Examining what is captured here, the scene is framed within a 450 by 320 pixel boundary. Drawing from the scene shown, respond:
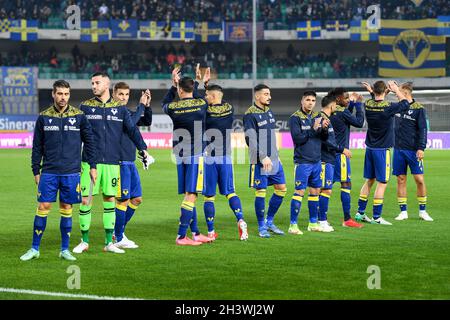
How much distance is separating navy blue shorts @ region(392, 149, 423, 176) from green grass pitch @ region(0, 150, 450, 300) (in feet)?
2.87

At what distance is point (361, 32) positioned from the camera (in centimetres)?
5709

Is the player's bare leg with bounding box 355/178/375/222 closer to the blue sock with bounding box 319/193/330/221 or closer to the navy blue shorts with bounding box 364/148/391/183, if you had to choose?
the navy blue shorts with bounding box 364/148/391/183

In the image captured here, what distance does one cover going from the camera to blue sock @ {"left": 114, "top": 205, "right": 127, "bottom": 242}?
37.7ft

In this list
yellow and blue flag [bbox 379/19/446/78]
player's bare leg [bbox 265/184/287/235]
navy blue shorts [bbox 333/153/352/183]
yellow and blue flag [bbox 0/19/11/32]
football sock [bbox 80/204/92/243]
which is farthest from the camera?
yellow and blue flag [bbox 0/19/11/32]

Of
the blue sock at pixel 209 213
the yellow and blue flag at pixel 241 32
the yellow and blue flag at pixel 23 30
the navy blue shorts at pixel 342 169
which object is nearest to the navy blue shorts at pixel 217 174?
the blue sock at pixel 209 213

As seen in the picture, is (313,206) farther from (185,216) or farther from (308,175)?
(185,216)

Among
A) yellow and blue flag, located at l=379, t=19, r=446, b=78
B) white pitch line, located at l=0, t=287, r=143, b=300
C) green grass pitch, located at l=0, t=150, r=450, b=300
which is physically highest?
yellow and blue flag, located at l=379, t=19, r=446, b=78

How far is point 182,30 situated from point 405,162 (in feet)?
150

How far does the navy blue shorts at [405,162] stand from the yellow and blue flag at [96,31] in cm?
4544

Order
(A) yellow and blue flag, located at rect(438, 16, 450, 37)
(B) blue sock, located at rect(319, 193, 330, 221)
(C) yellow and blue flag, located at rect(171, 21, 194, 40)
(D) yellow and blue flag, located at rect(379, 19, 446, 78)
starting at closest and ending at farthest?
(B) blue sock, located at rect(319, 193, 330, 221) < (D) yellow and blue flag, located at rect(379, 19, 446, 78) < (A) yellow and blue flag, located at rect(438, 16, 450, 37) < (C) yellow and blue flag, located at rect(171, 21, 194, 40)

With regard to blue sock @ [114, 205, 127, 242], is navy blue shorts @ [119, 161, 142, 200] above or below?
above

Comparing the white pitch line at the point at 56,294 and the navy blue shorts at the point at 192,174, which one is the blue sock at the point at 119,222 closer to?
the navy blue shorts at the point at 192,174

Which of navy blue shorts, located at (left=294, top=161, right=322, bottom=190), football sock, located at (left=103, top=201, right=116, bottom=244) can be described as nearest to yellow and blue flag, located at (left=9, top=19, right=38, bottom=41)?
navy blue shorts, located at (left=294, top=161, right=322, bottom=190)
